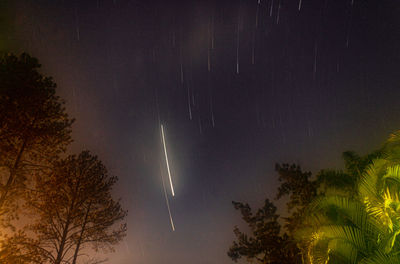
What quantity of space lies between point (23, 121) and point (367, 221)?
12901mm

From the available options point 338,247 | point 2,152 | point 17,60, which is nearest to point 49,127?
point 2,152

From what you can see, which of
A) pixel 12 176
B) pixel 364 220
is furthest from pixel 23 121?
pixel 364 220

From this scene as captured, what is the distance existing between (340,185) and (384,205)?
5809mm

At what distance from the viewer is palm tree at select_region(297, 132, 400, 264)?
663 centimetres

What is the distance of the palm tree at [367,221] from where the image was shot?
21.7 ft

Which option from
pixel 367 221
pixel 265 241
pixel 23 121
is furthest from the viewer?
pixel 265 241

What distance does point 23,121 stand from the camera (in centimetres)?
1170

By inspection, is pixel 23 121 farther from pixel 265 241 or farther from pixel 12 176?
pixel 265 241

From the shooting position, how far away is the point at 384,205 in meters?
6.74

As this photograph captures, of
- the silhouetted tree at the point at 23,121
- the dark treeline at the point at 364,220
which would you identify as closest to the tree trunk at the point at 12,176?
the silhouetted tree at the point at 23,121

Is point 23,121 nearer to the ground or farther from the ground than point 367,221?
farther from the ground

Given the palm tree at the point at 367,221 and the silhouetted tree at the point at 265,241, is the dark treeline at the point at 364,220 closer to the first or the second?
the palm tree at the point at 367,221

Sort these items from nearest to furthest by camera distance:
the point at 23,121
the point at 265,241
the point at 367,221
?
the point at 367,221, the point at 23,121, the point at 265,241

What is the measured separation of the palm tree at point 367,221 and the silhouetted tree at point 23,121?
36.8 feet
